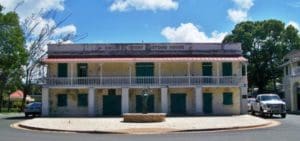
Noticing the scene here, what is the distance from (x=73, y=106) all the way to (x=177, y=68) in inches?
397

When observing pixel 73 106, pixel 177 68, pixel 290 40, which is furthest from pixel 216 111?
pixel 290 40

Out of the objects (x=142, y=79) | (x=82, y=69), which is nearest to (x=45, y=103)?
(x=82, y=69)

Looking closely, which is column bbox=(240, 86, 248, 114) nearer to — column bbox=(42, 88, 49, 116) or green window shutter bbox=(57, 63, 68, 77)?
green window shutter bbox=(57, 63, 68, 77)

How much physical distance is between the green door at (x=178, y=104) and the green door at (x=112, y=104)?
490cm

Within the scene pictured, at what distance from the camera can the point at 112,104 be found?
46.4 meters

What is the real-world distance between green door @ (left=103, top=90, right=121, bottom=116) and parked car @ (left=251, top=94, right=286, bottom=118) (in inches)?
492

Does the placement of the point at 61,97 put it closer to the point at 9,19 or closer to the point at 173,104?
the point at 173,104

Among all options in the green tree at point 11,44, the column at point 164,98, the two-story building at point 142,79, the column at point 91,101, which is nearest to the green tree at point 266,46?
the two-story building at point 142,79

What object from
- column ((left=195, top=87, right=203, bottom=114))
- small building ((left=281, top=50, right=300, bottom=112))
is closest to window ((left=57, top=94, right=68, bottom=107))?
column ((left=195, top=87, right=203, bottom=114))

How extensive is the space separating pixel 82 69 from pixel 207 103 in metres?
11.8

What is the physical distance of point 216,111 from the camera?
46.2 m

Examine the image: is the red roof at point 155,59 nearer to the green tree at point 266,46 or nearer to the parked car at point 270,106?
the parked car at point 270,106

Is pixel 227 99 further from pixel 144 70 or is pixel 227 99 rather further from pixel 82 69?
pixel 82 69

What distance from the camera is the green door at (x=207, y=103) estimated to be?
46.1 m
